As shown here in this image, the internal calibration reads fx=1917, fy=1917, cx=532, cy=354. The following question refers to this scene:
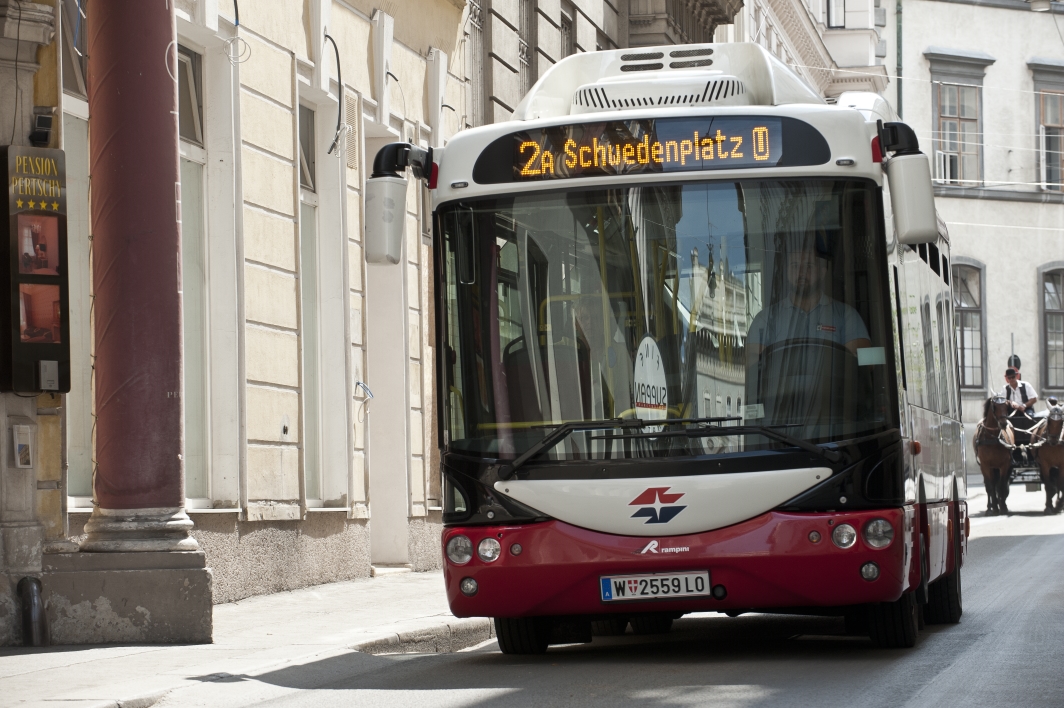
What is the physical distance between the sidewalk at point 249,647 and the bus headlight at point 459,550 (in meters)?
1.16

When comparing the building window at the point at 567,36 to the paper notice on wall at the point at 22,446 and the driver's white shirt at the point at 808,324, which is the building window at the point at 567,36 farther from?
the driver's white shirt at the point at 808,324

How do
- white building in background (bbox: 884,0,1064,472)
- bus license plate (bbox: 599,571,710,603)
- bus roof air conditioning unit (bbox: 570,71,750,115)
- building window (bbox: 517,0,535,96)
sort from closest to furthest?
bus license plate (bbox: 599,571,710,603) → bus roof air conditioning unit (bbox: 570,71,750,115) → building window (bbox: 517,0,535,96) → white building in background (bbox: 884,0,1064,472)

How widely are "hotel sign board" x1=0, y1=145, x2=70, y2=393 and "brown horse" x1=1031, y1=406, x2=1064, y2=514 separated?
71.4ft

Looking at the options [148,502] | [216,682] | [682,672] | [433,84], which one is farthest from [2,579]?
[433,84]

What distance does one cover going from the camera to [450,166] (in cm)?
1049

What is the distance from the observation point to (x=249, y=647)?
37.4 ft

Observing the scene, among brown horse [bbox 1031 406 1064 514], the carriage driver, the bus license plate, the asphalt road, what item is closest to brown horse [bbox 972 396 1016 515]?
the carriage driver

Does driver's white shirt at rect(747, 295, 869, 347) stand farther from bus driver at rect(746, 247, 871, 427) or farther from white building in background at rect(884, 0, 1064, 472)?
white building in background at rect(884, 0, 1064, 472)

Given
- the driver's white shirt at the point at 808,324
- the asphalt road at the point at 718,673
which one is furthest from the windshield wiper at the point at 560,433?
the asphalt road at the point at 718,673

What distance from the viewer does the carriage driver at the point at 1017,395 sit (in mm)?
30969

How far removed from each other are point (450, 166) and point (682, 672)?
118 inches

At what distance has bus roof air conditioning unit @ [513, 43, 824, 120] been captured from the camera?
11.1 meters

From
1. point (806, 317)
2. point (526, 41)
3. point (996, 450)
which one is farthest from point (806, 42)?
point (806, 317)

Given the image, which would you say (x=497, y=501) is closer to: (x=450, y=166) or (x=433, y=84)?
(x=450, y=166)
